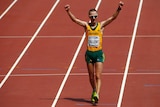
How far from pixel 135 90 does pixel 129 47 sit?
12.8ft

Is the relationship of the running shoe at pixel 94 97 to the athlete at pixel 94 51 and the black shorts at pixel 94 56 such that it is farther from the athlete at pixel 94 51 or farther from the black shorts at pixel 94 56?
the black shorts at pixel 94 56

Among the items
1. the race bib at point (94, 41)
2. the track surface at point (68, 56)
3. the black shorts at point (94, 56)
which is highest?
the race bib at point (94, 41)

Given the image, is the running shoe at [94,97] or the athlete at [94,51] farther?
the athlete at [94,51]

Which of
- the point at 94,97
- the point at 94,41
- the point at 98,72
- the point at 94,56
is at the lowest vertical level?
the point at 94,97

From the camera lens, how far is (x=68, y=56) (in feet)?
65.7

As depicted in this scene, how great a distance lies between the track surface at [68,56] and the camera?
54.3 ft

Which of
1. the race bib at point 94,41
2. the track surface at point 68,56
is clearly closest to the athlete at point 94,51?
the race bib at point 94,41

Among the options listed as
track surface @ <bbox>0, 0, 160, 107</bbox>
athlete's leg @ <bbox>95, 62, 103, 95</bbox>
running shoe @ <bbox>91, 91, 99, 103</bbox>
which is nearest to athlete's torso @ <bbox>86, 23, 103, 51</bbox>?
athlete's leg @ <bbox>95, 62, 103, 95</bbox>

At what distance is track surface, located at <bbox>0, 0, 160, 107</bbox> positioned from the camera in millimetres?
16562

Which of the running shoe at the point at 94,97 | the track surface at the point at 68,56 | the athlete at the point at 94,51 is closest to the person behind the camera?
the running shoe at the point at 94,97

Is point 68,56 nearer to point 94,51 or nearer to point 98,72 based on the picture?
point 94,51

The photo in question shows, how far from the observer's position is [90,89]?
17.1 meters

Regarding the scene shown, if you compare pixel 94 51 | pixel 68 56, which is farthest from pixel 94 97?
pixel 68 56

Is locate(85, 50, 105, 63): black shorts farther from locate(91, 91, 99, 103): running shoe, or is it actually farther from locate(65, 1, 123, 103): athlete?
locate(91, 91, 99, 103): running shoe
